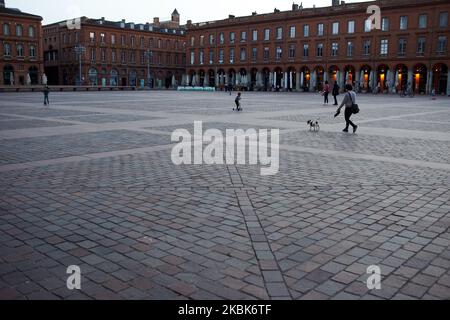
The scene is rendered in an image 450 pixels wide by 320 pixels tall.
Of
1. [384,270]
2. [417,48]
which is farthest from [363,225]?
[417,48]

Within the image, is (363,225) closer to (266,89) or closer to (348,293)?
(348,293)

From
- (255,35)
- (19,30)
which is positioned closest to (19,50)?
(19,30)

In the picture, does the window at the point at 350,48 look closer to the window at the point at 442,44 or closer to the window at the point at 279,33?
the window at the point at 442,44

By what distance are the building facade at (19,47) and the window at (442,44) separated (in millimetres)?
59859

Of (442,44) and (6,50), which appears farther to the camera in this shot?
(6,50)

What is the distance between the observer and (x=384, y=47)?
205ft

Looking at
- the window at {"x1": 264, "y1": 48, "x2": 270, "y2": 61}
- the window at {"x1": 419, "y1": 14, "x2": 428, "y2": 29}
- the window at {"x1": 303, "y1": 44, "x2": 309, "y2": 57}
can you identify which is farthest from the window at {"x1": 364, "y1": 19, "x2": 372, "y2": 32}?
the window at {"x1": 264, "y1": 48, "x2": 270, "y2": 61}

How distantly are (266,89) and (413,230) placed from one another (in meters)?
71.4

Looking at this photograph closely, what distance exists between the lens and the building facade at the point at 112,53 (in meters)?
83.1

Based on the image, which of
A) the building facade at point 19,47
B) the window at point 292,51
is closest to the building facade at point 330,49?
the window at point 292,51

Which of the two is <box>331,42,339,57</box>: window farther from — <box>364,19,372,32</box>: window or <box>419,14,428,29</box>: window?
<box>419,14,428,29</box>: window

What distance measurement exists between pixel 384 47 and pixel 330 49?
8.28 metres

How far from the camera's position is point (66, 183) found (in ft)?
25.9

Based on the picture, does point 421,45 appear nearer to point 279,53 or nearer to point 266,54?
point 279,53
